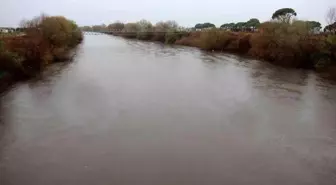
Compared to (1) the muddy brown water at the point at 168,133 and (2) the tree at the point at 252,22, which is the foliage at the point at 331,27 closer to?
(1) the muddy brown water at the point at 168,133

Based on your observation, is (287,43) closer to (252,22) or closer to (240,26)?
(252,22)

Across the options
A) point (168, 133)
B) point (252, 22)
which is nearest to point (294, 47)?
point (168, 133)

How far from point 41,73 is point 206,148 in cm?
1599

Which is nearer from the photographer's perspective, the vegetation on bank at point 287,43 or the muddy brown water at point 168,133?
the muddy brown water at point 168,133

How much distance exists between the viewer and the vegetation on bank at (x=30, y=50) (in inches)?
735

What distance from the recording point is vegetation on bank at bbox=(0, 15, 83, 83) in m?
18.7

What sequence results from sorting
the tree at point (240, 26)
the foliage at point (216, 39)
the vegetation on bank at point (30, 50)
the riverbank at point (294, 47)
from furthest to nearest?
the tree at point (240, 26) → the foliage at point (216, 39) → the riverbank at point (294, 47) → the vegetation on bank at point (30, 50)

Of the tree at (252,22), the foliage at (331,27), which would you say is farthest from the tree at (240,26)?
the foliage at (331,27)

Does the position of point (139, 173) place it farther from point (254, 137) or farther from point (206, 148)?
point (254, 137)

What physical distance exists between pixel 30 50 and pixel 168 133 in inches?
584

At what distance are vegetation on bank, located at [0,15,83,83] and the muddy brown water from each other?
1.39 meters

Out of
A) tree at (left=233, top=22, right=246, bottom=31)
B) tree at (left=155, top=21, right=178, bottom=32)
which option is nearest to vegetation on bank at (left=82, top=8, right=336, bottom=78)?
tree at (left=233, top=22, right=246, bottom=31)

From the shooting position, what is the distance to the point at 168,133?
1144cm

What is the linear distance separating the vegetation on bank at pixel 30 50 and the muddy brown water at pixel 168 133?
1.39 meters
